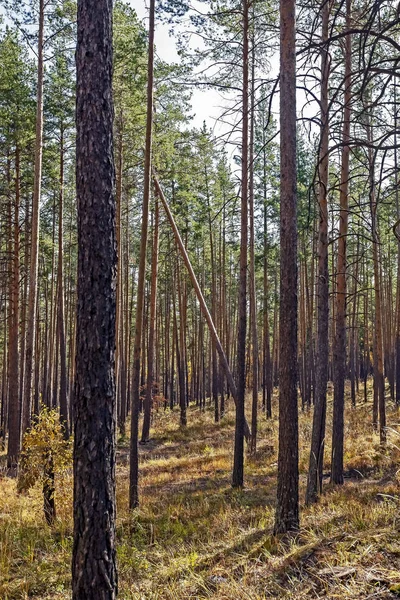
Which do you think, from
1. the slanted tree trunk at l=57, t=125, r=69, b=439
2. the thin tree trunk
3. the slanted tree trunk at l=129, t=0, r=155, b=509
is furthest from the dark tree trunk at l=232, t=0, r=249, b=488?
the slanted tree trunk at l=57, t=125, r=69, b=439

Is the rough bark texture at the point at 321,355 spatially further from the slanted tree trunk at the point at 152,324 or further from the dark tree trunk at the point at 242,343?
the slanted tree trunk at the point at 152,324

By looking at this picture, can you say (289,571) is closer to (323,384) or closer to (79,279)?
(79,279)

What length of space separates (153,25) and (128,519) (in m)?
10.2

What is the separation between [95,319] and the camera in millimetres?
4316

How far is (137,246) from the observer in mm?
28078

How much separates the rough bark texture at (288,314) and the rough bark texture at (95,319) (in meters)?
2.99

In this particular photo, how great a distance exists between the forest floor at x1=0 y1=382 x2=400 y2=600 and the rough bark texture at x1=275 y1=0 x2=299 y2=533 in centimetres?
50

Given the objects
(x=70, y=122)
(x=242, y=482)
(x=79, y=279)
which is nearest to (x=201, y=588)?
(x=79, y=279)

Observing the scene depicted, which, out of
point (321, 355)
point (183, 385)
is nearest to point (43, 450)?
point (321, 355)

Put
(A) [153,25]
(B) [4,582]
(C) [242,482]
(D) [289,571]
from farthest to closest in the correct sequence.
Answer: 1. (C) [242,482]
2. (A) [153,25]
3. (B) [4,582]
4. (D) [289,571]

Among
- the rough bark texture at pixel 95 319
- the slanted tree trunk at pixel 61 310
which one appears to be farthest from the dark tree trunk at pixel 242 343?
Answer: the slanted tree trunk at pixel 61 310

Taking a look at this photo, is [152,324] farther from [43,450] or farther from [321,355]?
[321,355]

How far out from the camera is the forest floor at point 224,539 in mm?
4645

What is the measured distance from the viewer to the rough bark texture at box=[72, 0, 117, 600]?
418 cm
